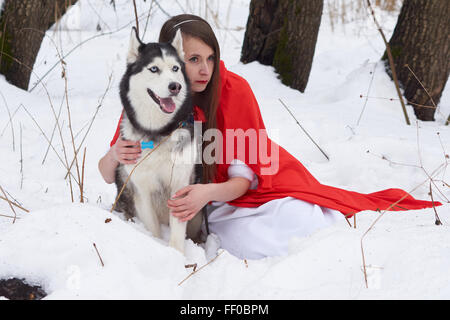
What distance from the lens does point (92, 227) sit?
160 cm

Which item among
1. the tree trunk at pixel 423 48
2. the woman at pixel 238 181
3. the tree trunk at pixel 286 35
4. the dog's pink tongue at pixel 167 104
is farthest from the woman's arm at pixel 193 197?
the tree trunk at pixel 286 35

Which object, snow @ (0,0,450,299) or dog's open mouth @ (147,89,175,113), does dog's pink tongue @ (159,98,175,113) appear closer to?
dog's open mouth @ (147,89,175,113)

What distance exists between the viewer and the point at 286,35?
4.25m

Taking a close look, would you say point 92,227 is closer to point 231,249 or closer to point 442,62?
point 231,249

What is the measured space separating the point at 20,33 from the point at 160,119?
2.73 m

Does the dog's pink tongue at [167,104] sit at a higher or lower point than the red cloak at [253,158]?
higher

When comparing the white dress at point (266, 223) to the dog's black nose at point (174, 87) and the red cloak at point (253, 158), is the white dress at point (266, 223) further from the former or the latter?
the dog's black nose at point (174, 87)

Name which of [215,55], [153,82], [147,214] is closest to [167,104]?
[153,82]

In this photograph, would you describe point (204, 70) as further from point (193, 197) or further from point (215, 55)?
point (193, 197)

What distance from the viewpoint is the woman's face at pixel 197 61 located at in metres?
2.02

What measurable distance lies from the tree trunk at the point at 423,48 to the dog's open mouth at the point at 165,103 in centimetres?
257

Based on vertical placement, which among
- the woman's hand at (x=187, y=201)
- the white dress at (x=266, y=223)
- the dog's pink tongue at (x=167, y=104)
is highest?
the dog's pink tongue at (x=167, y=104)

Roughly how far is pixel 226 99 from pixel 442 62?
2.55 m
